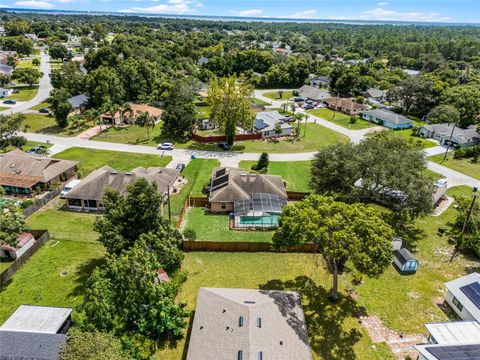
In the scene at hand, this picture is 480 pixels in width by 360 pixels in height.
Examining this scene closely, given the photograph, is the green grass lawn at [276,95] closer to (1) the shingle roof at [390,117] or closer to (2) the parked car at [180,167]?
(1) the shingle roof at [390,117]

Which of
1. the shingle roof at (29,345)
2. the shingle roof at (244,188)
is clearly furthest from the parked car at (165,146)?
the shingle roof at (29,345)

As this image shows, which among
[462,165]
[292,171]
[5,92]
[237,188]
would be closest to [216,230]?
[237,188]

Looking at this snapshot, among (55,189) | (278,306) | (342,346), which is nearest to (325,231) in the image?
(278,306)

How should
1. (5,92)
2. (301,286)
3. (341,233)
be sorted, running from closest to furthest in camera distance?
(341,233)
(301,286)
(5,92)

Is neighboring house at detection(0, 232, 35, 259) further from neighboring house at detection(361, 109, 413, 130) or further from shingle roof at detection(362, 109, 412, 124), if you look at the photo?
shingle roof at detection(362, 109, 412, 124)

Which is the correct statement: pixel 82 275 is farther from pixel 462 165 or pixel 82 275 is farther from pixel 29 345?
pixel 462 165

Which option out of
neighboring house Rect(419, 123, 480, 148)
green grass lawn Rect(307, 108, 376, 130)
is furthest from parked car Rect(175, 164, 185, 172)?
neighboring house Rect(419, 123, 480, 148)
